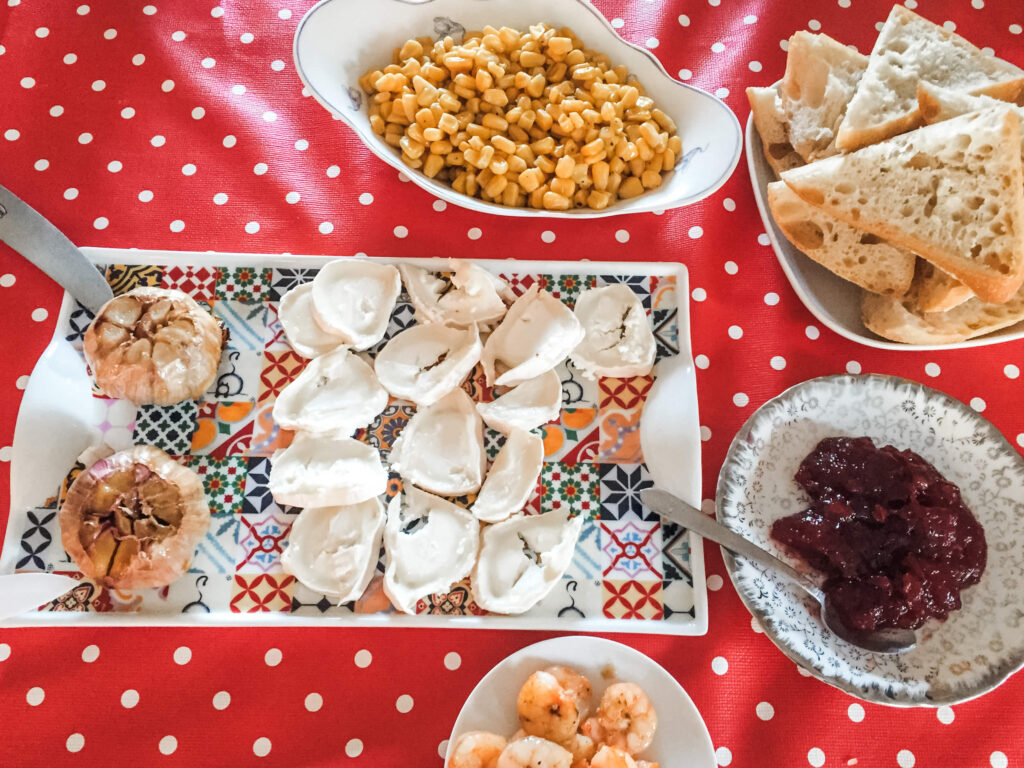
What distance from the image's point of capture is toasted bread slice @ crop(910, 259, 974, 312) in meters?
0.92

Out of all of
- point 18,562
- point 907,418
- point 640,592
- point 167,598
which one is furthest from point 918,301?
point 18,562

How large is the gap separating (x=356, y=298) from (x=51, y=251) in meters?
0.46

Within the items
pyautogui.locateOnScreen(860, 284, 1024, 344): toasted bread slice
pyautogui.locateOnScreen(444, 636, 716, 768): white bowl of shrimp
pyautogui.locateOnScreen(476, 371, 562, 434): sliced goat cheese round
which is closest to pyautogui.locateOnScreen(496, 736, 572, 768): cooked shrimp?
pyautogui.locateOnScreen(444, 636, 716, 768): white bowl of shrimp

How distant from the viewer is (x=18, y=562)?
35.5 inches

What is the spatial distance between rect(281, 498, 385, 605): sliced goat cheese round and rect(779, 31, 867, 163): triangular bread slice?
81 centimetres

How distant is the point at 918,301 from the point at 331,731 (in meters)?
0.96

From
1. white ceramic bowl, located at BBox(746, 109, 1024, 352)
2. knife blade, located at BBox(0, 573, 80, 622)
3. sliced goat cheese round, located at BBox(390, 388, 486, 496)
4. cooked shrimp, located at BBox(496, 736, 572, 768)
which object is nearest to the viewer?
cooked shrimp, located at BBox(496, 736, 572, 768)

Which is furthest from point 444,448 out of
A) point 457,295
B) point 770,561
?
point 770,561

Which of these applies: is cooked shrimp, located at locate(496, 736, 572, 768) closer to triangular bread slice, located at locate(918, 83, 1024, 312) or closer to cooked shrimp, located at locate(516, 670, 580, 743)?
cooked shrimp, located at locate(516, 670, 580, 743)

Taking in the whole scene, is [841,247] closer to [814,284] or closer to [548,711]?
[814,284]

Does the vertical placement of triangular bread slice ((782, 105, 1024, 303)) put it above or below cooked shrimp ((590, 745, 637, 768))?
above

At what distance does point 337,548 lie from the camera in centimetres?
89

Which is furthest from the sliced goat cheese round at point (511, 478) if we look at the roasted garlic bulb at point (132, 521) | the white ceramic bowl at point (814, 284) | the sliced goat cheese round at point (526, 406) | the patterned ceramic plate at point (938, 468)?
the white ceramic bowl at point (814, 284)

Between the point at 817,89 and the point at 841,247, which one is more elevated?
the point at 817,89
